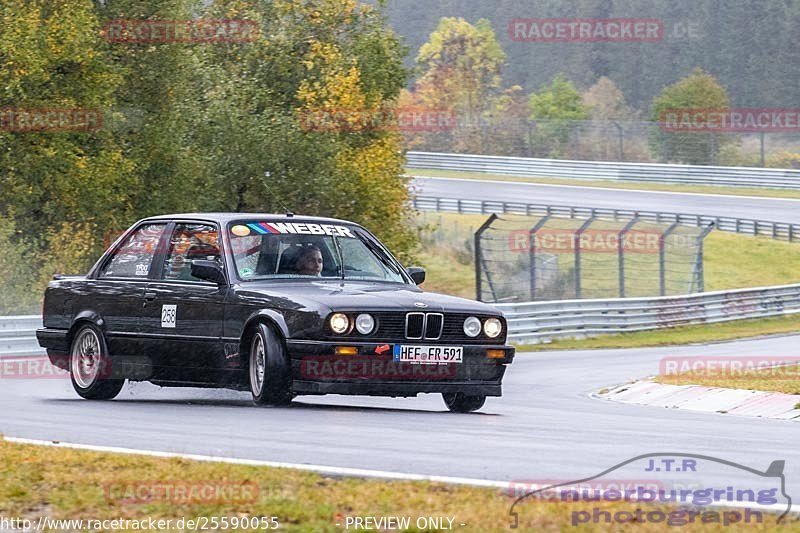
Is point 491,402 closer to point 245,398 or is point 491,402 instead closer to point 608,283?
point 245,398

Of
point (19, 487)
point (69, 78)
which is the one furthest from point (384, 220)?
point (19, 487)

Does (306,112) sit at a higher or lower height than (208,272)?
higher

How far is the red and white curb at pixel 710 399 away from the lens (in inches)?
505

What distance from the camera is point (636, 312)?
104ft

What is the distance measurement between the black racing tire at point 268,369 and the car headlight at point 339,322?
44cm

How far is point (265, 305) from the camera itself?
1057 centimetres

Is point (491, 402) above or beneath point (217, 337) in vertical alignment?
beneath

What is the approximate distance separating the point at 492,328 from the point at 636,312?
838 inches

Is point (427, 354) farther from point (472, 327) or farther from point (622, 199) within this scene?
point (622, 199)

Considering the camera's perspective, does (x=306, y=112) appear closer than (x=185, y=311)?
No

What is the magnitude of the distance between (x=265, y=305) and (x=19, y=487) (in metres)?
4.10
